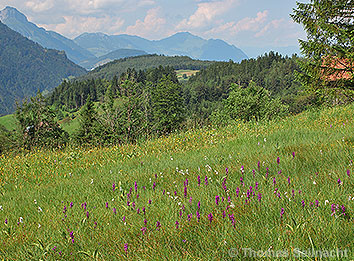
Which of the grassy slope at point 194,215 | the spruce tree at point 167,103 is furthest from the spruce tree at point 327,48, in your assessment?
the spruce tree at point 167,103

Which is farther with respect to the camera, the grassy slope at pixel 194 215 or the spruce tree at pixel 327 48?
the spruce tree at pixel 327 48

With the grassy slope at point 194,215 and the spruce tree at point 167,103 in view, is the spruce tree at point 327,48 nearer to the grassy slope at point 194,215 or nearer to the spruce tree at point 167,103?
the grassy slope at point 194,215

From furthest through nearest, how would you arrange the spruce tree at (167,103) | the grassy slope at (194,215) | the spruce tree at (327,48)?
1. the spruce tree at (167,103)
2. the spruce tree at (327,48)
3. the grassy slope at (194,215)

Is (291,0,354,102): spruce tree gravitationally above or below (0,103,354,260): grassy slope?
above

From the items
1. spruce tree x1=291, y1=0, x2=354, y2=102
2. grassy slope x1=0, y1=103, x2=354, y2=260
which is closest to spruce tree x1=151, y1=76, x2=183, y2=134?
spruce tree x1=291, y1=0, x2=354, y2=102

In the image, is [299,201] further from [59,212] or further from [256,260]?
[59,212]

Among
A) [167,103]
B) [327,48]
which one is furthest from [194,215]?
[167,103]

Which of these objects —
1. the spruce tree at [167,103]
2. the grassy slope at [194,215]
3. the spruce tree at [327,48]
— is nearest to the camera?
the grassy slope at [194,215]

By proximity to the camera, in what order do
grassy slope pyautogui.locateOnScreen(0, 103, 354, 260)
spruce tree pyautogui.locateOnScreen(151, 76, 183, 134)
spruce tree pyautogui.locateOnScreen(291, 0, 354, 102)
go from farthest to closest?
spruce tree pyautogui.locateOnScreen(151, 76, 183, 134) < spruce tree pyautogui.locateOnScreen(291, 0, 354, 102) < grassy slope pyautogui.locateOnScreen(0, 103, 354, 260)

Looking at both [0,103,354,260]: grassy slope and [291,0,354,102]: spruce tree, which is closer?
[0,103,354,260]: grassy slope

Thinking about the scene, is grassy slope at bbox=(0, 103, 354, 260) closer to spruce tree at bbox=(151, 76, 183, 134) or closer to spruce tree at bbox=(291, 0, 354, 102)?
spruce tree at bbox=(291, 0, 354, 102)

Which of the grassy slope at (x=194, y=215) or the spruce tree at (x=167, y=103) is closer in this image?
the grassy slope at (x=194, y=215)

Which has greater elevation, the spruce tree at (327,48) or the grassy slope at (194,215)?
the spruce tree at (327,48)

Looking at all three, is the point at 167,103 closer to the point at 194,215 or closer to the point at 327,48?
the point at 327,48
